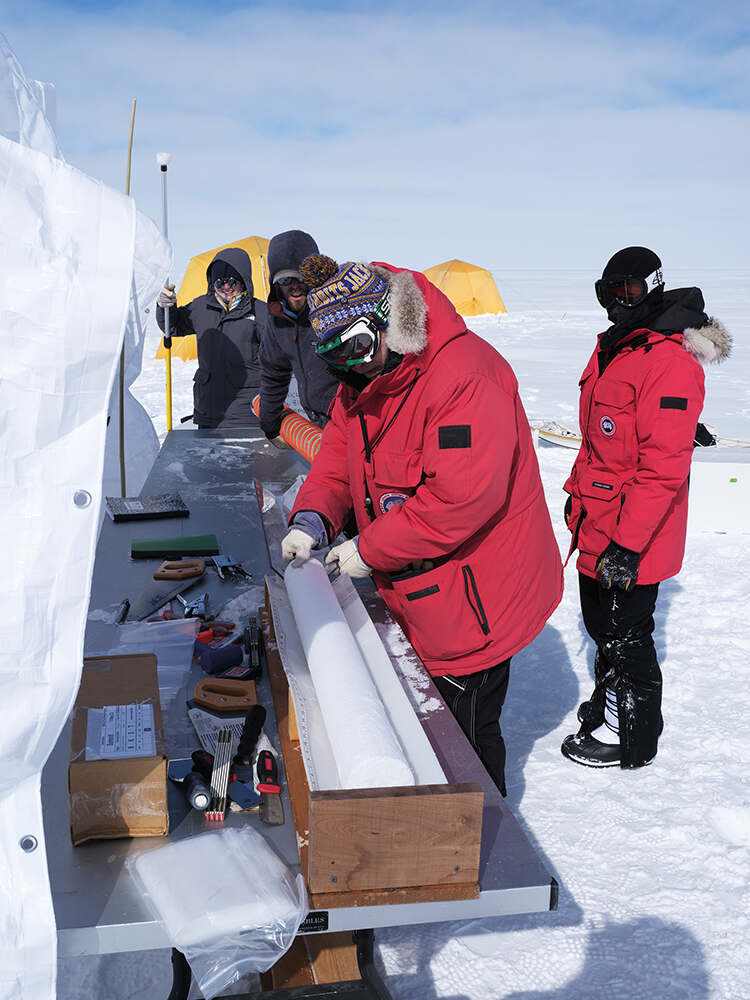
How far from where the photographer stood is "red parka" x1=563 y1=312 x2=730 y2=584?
2.51m

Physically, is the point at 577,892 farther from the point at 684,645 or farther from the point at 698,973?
the point at 684,645

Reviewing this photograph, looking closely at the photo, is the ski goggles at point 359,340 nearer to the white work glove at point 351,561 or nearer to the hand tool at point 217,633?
the white work glove at point 351,561

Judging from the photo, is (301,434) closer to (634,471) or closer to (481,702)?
(634,471)

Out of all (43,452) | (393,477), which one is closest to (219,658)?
(393,477)

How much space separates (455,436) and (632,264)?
120 cm

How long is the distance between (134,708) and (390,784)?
0.52 meters

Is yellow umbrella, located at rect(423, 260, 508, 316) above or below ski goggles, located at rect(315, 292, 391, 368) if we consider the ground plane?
above

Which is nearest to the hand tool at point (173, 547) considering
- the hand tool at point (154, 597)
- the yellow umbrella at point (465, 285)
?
the hand tool at point (154, 597)

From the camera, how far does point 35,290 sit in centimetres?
98

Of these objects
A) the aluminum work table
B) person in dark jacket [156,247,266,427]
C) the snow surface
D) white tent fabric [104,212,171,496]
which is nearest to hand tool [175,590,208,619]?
the aluminum work table

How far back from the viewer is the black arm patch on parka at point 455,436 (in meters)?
1.73

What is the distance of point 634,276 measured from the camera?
8.46ft

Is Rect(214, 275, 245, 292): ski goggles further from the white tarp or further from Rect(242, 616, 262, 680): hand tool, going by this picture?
the white tarp

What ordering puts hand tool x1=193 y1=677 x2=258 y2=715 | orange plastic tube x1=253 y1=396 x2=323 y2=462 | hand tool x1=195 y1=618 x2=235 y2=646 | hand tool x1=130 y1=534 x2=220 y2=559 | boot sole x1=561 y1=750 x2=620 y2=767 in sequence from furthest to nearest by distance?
orange plastic tube x1=253 y1=396 x2=323 y2=462, boot sole x1=561 y1=750 x2=620 y2=767, hand tool x1=130 y1=534 x2=220 y2=559, hand tool x1=195 y1=618 x2=235 y2=646, hand tool x1=193 y1=677 x2=258 y2=715
